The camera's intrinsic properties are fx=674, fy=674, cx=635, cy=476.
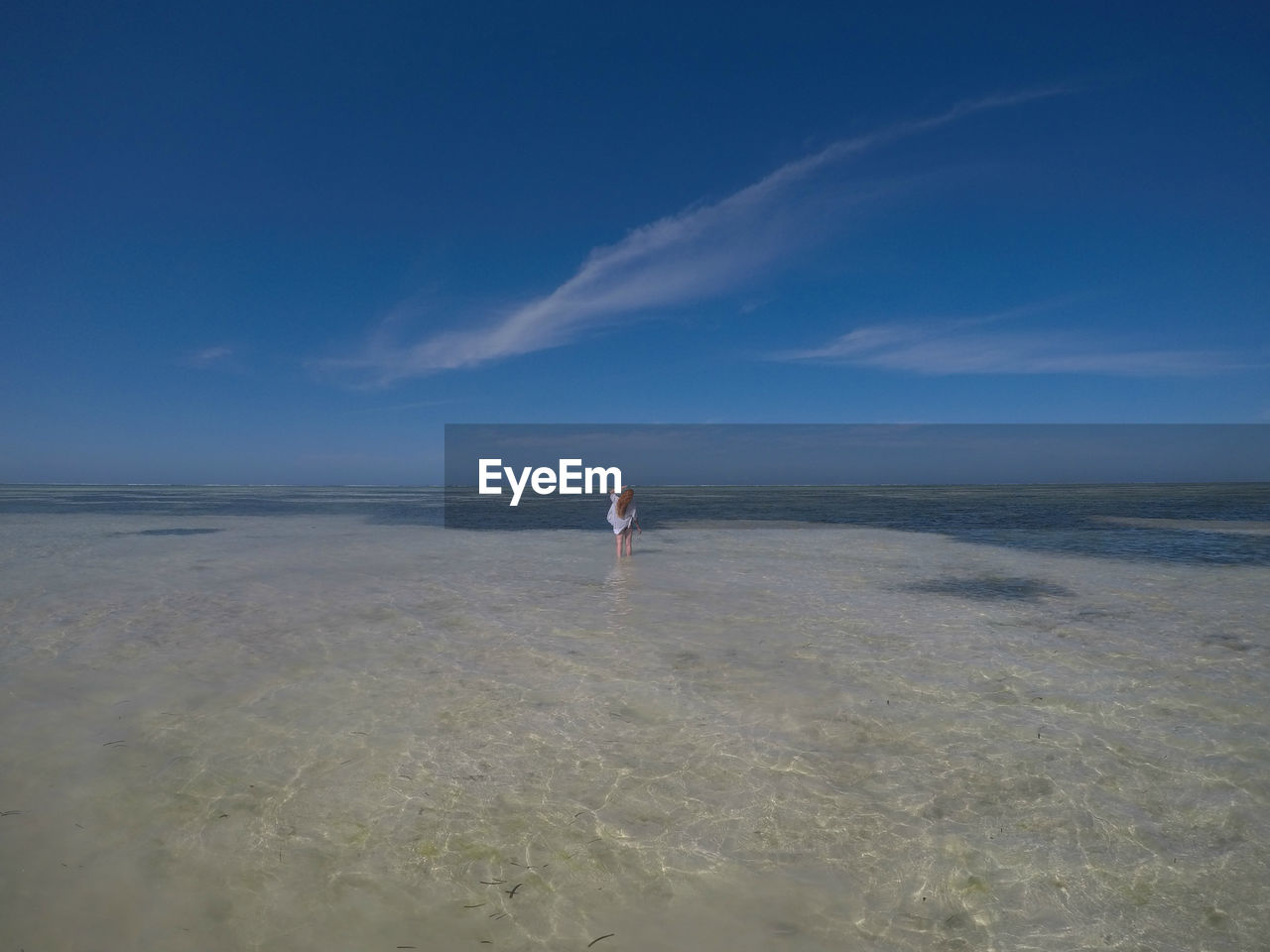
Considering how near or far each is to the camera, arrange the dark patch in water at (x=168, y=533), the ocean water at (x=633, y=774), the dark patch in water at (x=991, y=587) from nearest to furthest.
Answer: the ocean water at (x=633, y=774), the dark patch in water at (x=991, y=587), the dark patch in water at (x=168, y=533)

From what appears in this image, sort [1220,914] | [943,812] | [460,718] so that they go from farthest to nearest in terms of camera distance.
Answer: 1. [460,718]
2. [943,812]
3. [1220,914]

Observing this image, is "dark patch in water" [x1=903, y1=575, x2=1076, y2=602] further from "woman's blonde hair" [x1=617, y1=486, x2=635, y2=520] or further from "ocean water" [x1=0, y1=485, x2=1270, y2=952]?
"woman's blonde hair" [x1=617, y1=486, x2=635, y2=520]

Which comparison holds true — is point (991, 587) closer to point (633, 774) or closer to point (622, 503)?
point (622, 503)

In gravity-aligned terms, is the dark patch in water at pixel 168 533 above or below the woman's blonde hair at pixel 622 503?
below

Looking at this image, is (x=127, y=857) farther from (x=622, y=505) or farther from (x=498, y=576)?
(x=622, y=505)

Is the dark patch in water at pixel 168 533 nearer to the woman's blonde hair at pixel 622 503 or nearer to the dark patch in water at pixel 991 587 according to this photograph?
the woman's blonde hair at pixel 622 503

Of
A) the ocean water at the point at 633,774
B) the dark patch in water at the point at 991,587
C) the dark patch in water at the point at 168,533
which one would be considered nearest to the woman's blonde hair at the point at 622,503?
the ocean water at the point at 633,774

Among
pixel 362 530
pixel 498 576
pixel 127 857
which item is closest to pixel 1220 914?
pixel 127 857
